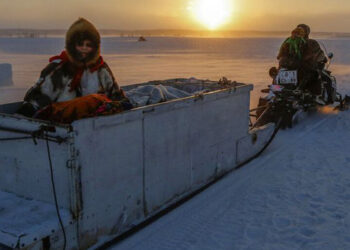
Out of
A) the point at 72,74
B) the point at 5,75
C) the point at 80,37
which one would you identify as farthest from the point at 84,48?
the point at 5,75

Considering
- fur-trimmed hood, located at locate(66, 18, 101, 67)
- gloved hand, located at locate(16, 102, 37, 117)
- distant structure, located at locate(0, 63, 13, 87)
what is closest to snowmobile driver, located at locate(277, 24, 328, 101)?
fur-trimmed hood, located at locate(66, 18, 101, 67)

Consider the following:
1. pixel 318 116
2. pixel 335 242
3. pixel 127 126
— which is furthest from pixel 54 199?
pixel 318 116

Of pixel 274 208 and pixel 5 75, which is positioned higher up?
pixel 5 75

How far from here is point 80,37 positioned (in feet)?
12.5

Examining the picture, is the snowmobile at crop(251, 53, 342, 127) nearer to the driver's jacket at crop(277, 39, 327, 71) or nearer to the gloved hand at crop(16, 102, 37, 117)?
the driver's jacket at crop(277, 39, 327, 71)

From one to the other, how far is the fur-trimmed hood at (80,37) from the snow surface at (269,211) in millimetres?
1598

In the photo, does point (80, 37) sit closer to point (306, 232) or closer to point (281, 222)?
point (281, 222)

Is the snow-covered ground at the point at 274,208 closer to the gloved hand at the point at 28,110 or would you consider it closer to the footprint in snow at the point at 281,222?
the footprint in snow at the point at 281,222

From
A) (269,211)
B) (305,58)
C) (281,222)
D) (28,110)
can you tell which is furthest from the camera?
(305,58)

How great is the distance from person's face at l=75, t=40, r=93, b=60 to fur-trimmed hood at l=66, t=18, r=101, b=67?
0.09 ft

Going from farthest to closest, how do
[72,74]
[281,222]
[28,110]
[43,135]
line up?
[281,222]
[72,74]
[28,110]
[43,135]

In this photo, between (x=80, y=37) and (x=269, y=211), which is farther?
(x=269, y=211)

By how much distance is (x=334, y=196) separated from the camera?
4.63 m

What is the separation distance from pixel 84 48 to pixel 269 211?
2.36 meters
